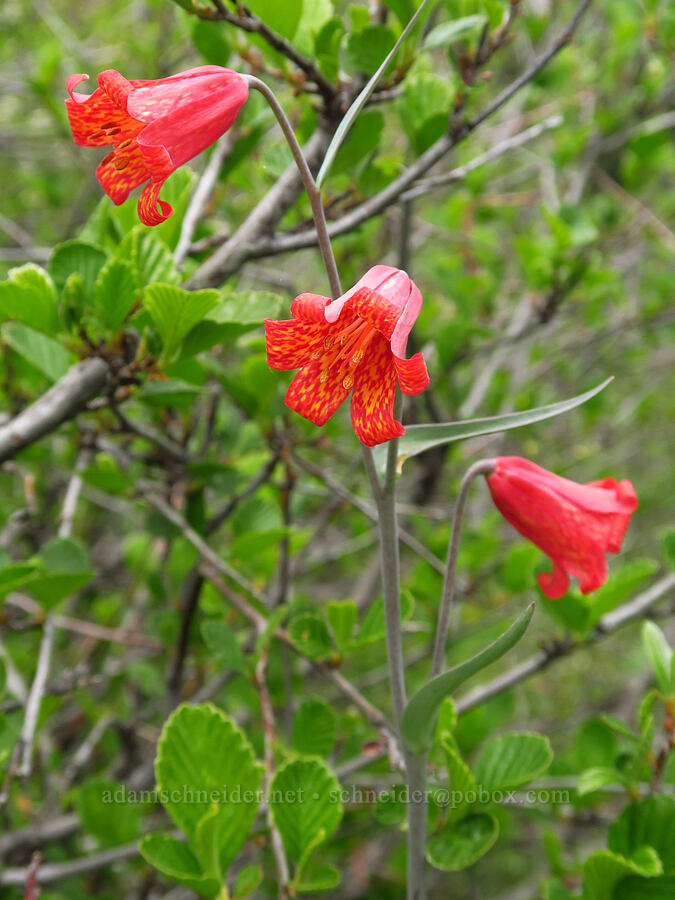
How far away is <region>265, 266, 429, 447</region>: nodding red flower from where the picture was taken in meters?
0.79

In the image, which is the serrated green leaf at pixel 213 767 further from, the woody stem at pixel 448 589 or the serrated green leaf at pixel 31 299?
the serrated green leaf at pixel 31 299

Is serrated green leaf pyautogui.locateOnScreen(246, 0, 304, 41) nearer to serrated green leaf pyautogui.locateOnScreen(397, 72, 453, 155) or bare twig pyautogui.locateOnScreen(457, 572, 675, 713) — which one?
serrated green leaf pyautogui.locateOnScreen(397, 72, 453, 155)

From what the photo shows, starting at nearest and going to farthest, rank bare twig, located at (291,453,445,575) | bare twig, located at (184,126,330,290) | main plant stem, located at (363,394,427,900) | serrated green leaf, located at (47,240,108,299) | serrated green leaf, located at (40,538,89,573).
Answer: main plant stem, located at (363,394,427,900) → serrated green leaf, located at (47,240,108,299) → bare twig, located at (184,126,330,290) → serrated green leaf, located at (40,538,89,573) → bare twig, located at (291,453,445,575)

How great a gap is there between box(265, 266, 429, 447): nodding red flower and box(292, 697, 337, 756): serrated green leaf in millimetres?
683

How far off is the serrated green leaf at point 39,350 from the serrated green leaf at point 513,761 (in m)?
0.95

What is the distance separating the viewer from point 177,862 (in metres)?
1.09

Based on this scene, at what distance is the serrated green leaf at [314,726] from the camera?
1.40m

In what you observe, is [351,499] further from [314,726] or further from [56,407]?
[56,407]

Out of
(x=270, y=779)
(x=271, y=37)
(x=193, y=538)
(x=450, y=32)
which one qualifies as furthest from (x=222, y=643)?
(x=450, y=32)

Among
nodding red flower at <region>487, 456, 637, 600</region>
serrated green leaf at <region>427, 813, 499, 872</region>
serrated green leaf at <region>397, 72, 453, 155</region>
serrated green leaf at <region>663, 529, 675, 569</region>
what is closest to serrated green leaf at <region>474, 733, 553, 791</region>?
serrated green leaf at <region>427, 813, 499, 872</region>

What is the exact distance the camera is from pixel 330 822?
109 cm

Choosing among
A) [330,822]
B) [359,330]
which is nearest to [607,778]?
[330,822]

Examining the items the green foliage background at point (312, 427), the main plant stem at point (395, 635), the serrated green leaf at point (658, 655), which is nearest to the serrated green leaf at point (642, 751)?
the green foliage background at point (312, 427)

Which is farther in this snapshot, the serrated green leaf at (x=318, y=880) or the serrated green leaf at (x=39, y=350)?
the serrated green leaf at (x=39, y=350)
